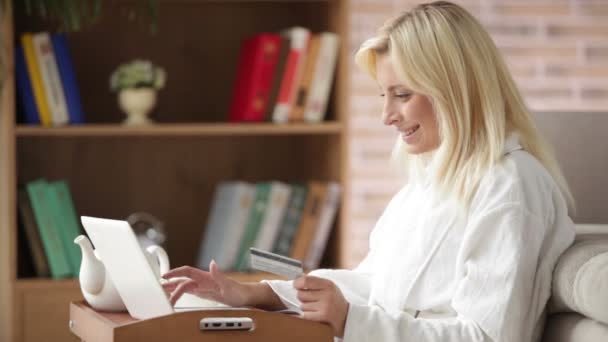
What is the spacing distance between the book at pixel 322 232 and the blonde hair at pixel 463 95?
1343 millimetres

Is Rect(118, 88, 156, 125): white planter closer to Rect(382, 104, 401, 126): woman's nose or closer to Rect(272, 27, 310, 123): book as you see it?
Rect(272, 27, 310, 123): book

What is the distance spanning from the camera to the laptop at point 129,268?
1473 millimetres

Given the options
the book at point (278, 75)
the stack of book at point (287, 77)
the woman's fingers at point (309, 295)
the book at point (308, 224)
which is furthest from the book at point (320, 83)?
the woman's fingers at point (309, 295)

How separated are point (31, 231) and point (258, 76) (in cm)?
82

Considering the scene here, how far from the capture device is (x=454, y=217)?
5.47 feet

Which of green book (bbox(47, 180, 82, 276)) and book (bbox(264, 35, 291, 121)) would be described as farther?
book (bbox(264, 35, 291, 121))

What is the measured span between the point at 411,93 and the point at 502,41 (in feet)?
5.89

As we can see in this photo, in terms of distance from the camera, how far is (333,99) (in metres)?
3.19

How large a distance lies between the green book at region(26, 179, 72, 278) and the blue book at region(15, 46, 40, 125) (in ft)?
0.66

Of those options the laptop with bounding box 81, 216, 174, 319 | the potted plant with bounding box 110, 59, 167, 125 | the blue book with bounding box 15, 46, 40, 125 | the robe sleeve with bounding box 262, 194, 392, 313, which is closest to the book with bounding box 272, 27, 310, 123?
the potted plant with bounding box 110, 59, 167, 125

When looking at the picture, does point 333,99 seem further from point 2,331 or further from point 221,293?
point 221,293

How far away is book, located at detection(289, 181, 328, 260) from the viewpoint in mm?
3090

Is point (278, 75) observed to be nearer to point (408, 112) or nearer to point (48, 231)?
point (48, 231)

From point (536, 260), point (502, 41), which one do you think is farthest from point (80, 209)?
point (536, 260)
